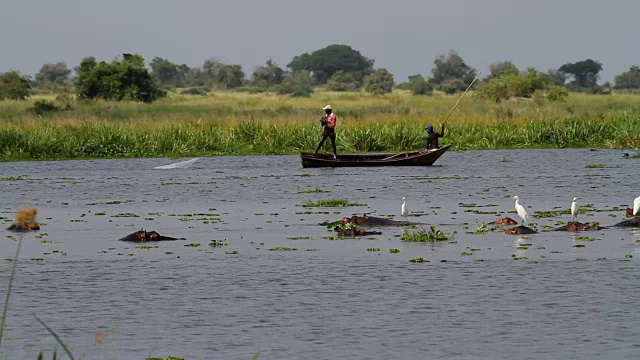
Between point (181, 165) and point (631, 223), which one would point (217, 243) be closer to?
point (631, 223)

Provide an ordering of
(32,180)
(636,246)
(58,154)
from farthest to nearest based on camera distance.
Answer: (58,154)
(32,180)
(636,246)

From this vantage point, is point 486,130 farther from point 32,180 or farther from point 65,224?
point 65,224

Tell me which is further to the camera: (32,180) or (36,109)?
(36,109)

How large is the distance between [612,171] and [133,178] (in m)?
12.6

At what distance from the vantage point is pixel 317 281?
1611 centimetres

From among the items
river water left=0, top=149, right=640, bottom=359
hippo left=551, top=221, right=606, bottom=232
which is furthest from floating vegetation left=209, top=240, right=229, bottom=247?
hippo left=551, top=221, right=606, bottom=232

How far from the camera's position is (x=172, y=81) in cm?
14562

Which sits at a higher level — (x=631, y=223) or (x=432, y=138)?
(x=432, y=138)

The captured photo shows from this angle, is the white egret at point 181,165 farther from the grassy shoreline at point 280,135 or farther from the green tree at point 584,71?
the green tree at point 584,71

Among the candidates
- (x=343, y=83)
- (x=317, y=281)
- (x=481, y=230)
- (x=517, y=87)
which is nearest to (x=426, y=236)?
(x=481, y=230)

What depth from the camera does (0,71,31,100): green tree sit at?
8712 centimetres

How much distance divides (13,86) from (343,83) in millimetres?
50704

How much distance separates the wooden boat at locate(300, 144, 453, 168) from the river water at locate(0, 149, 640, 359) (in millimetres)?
7284

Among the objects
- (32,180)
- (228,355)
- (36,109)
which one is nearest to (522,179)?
(32,180)
